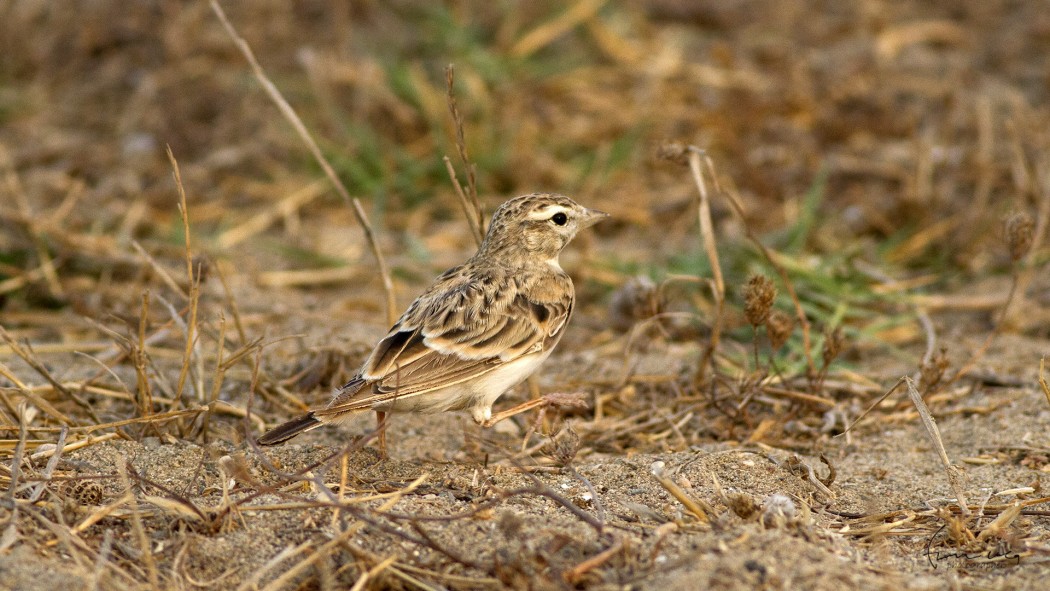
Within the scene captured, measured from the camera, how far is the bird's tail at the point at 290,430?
4.02m

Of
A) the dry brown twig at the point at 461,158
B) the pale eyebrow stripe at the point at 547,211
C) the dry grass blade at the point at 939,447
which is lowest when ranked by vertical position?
the dry grass blade at the point at 939,447

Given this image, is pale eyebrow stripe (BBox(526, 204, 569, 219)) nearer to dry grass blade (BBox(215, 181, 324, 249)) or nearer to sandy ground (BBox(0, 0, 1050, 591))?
sandy ground (BBox(0, 0, 1050, 591))

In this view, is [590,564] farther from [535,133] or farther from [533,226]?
[535,133]

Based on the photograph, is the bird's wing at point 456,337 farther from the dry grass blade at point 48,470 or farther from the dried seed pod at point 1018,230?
the dried seed pod at point 1018,230

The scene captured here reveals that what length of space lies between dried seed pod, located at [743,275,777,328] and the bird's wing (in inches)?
34.9

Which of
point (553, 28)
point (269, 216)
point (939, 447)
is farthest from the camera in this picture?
point (553, 28)

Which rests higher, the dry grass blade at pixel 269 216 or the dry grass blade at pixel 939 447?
the dry grass blade at pixel 939 447

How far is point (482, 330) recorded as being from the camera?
468 cm

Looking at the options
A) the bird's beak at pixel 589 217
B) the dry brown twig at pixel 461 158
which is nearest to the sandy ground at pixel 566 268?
the bird's beak at pixel 589 217

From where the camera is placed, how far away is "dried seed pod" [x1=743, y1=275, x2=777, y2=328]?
14.7 feet

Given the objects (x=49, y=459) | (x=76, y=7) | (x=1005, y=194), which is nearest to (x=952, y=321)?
(x=1005, y=194)

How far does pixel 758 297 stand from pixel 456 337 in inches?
48.4

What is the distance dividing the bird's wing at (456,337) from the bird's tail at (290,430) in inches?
2.2

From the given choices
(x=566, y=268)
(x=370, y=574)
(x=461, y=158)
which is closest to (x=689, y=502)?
(x=370, y=574)
